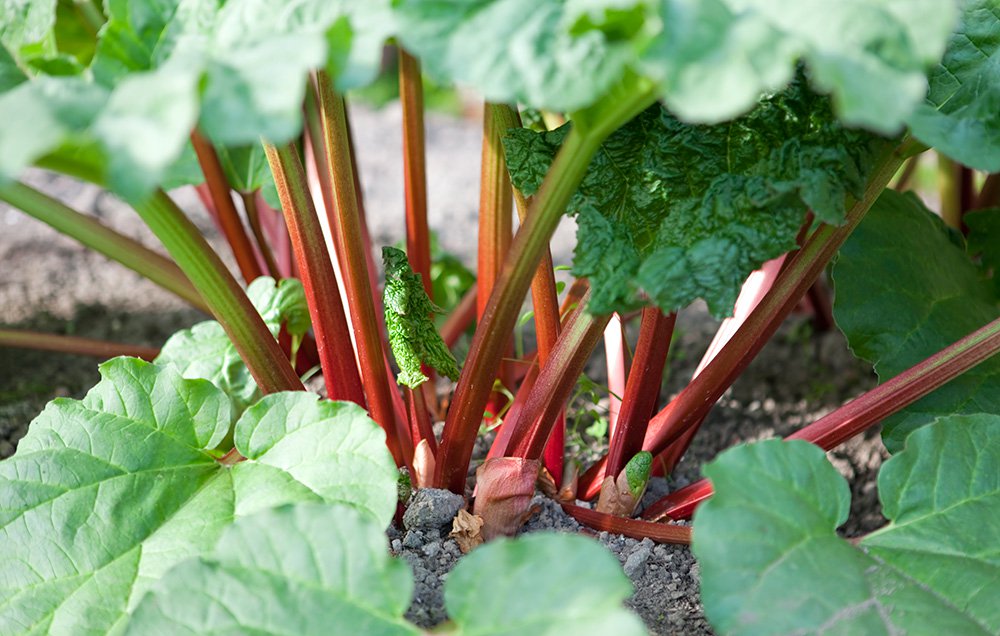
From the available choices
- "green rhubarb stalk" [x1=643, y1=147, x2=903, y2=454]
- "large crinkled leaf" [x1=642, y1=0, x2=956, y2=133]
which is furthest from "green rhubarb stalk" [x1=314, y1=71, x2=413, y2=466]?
"large crinkled leaf" [x1=642, y1=0, x2=956, y2=133]

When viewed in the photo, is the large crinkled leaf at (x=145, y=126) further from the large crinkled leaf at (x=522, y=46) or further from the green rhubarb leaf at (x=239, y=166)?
the green rhubarb leaf at (x=239, y=166)

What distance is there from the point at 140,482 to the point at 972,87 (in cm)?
96

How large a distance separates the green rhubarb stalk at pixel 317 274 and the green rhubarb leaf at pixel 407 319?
0.09 meters

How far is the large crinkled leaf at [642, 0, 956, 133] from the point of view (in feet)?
2.23

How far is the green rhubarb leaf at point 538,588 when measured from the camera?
709 mm

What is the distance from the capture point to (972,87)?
3.45 ft

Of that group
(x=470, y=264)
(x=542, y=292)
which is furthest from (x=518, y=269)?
(x=470, y=264)

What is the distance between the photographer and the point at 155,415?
1043mm

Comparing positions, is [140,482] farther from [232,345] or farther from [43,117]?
[43,117]

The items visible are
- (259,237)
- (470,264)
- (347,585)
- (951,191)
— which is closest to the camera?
(347,585)

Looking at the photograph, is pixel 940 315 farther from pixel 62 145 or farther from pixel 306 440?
pixel 62 145

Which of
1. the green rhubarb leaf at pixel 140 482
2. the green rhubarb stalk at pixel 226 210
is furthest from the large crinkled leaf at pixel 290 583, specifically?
the green rhubarb stalk at pixel 226 210

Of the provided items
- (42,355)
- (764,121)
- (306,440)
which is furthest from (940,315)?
(42,355)

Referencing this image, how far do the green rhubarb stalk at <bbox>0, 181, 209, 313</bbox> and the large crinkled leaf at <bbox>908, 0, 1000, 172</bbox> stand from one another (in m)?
0.84
